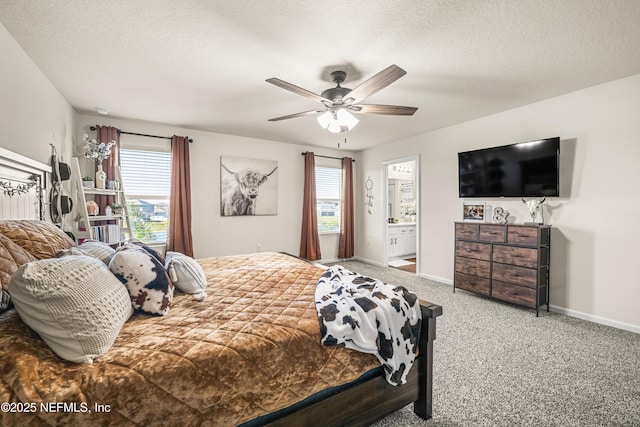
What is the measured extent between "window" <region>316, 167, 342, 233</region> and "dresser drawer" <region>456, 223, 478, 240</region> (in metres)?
2.73

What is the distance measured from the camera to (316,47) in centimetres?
219

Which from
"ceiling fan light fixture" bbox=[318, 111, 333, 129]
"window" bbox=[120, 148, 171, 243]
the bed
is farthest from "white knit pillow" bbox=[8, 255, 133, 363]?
"window" bbox=[120, 148, 171, 243]

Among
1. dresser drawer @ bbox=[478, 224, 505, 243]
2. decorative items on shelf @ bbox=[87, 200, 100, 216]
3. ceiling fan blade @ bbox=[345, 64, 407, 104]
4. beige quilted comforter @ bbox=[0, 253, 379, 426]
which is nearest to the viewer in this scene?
beige quilted comforter @ bbox=[0, 253, 379, 426]

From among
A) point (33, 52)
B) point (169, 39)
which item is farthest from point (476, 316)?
point (33, 52)

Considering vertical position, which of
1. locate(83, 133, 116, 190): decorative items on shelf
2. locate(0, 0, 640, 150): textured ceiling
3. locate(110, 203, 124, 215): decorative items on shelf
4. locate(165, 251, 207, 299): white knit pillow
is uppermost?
locate(0, 0, 640, 150): textured ceiling

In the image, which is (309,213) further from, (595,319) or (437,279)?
(595,319)

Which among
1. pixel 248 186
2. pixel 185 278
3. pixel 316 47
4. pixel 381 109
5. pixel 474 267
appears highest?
pixel 316 47

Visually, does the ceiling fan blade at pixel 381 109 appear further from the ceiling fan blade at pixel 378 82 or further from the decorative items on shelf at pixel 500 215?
the decorative items on shelf at pixel 500 215

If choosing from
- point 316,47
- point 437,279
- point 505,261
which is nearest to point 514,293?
point 505,261

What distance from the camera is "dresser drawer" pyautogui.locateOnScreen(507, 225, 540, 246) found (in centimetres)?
316

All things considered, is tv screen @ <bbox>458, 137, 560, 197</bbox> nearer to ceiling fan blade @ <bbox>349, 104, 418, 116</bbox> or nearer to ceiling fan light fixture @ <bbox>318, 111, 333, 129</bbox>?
ceiling fan blade @ <bbox>349, 104, 418, 116</bbox>

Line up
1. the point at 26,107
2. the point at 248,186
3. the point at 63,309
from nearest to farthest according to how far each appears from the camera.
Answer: the point at 63,309 → the point at 26,107 → the point at 248,186

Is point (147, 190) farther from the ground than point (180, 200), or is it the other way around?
point (147, 190)

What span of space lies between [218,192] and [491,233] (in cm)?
418
